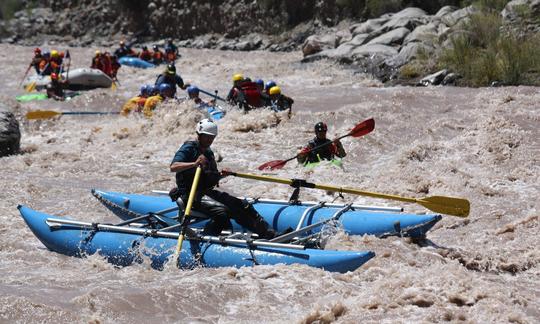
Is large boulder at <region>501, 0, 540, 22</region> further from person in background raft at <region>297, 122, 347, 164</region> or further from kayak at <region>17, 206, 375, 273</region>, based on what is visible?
kayak at <region>17, 206, 375, 273</region>

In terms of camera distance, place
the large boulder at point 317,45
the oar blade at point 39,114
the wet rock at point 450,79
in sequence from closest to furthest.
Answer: the oar blade at point 39,114
the wet rock at point 450,79
the large boulder at point 317,45

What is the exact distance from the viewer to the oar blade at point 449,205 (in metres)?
6.23

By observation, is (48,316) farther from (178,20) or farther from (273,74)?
(178,20)

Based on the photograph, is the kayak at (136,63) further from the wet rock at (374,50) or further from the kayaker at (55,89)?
the wet rock at (374,50)

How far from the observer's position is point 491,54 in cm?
1526

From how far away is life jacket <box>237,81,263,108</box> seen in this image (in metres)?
12.4

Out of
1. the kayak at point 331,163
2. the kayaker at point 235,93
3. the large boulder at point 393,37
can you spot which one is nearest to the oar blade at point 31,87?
the kayaker at point 235,93

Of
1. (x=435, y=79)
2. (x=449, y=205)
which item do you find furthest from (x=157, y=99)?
(x=449, y=205)

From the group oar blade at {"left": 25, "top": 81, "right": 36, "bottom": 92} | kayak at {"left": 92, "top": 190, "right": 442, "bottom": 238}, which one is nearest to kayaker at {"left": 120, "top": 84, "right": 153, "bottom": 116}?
oar blade at {"left": 25, "top": 81, "right": 36, "bottom": 92}

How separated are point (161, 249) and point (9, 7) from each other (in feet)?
112

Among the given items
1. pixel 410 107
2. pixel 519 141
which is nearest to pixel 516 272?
pixel 519 141

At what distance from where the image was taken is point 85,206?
8531 mm

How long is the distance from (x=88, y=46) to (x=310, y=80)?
1750cm

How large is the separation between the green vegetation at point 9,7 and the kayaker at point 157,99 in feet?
85.3
